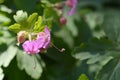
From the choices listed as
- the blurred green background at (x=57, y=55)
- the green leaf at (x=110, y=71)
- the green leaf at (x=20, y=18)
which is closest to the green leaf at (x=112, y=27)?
the blurred green background at (x=57, y=55)

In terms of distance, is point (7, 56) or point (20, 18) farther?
point (7, 56)

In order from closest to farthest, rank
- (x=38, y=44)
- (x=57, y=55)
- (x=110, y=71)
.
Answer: (x=38, y=44), (x=110, y=71), (x=57, y=55)

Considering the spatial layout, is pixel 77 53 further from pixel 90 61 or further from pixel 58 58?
pixel 58 58

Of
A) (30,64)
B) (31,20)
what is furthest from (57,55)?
(31,20)

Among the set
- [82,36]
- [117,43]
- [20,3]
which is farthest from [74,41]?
[20,3]

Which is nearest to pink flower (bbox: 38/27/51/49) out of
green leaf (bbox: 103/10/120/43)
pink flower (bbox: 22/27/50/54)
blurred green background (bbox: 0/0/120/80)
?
pink flower (bbox: 22/27/50/54)

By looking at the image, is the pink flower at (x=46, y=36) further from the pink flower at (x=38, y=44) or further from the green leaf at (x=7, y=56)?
the green leaf at (x=7, y=56)

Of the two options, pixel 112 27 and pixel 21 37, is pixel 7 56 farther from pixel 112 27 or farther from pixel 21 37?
pixel 112 27

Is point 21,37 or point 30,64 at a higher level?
point 21,37
